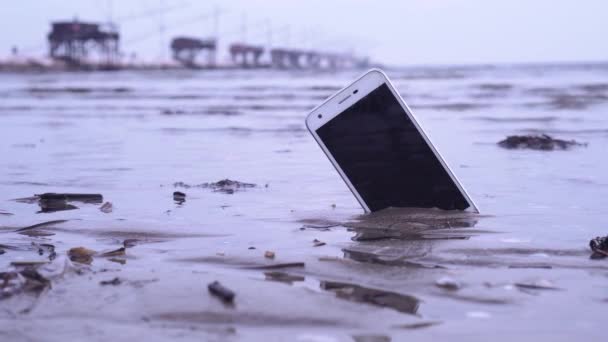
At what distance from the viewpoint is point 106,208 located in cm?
394

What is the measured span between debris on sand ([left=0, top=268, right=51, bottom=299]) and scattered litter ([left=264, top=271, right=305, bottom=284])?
0.74 m

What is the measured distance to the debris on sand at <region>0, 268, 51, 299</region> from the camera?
2359 mm

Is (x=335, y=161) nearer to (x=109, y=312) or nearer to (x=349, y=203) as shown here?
(x=349, y=203)

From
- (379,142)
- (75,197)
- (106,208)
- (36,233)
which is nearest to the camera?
(36,233)

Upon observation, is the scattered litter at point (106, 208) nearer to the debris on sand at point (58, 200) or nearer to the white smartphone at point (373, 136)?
the debris on sand at point (58, 200)

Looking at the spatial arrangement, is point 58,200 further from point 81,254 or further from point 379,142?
point 379,142

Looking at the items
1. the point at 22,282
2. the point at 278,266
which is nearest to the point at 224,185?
the point at 278,266

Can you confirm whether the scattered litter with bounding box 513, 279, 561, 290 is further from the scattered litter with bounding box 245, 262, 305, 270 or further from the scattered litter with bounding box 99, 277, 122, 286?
the scattered litter with bounding box 99, 277, 122, 286

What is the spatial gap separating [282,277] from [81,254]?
0.85 meters

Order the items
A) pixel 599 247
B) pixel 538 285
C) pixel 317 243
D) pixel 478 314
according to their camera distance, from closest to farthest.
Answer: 1. pixel 478 314
2. pixel 538 285
3. pixel 599 247
4. pixel 317 243

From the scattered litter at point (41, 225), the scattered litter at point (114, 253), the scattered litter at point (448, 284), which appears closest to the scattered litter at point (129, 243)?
the scattered litter at point (114, 253)

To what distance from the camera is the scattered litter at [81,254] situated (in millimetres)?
2820

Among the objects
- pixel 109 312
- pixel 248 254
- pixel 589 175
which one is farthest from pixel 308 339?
pixel 589 175

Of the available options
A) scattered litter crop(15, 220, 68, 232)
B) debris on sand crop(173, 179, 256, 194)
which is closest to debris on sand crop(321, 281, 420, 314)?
scattered litter crop(15, 220, 68, 232)
